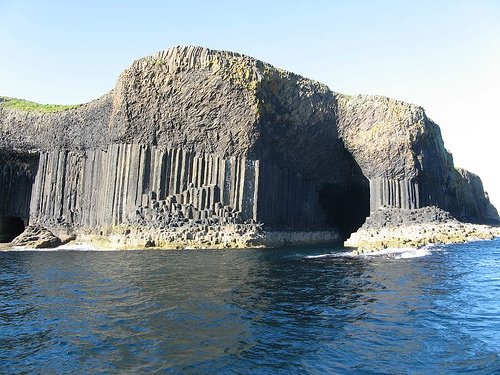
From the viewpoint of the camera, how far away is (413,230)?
4259cm

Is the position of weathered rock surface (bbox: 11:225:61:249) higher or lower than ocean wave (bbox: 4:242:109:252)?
higher

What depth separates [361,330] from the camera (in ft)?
34.4

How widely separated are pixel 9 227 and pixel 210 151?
2992 centimetres

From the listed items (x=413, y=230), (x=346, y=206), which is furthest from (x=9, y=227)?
(x=413, y=230)

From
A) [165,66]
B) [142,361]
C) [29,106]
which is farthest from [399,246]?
[29,106]

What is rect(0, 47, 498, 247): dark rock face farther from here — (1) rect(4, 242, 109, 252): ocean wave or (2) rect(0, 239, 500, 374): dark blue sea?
(2) rect(0, 239, 500, 374): dark blue sea

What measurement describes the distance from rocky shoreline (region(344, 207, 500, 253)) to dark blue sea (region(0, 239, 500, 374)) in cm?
2074

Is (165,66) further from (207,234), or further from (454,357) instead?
(454,357)

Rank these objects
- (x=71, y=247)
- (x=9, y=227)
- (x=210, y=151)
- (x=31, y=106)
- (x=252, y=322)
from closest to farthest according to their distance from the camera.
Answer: (x=252, y=322)
(x=71, y=247)
(x=210, y=151)
(x=31, y=106)
(x=9, y=227)

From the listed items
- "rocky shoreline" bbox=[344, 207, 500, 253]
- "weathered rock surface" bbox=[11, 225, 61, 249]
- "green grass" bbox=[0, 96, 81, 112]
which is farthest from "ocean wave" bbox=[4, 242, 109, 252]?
"rocky shoreline" bbox=[344, 207, 500, 253]

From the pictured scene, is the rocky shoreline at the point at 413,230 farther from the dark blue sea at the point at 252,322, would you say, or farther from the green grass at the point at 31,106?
the green grass at the point at 31,106

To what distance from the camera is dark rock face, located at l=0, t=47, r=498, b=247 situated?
136 ft

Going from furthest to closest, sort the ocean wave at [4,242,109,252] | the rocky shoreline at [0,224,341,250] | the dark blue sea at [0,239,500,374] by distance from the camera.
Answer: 1. the ocean wave at [4,242,109,252]
2. the rocky shoreline at [0,224,341,250]
3. the dark blue sea at [0,239,500,374]

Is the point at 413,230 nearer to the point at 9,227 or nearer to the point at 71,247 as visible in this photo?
the point at 71,247
